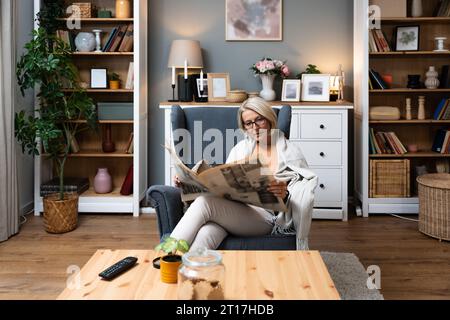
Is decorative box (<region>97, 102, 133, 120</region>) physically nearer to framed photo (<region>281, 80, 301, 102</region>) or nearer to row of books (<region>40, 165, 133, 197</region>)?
row of books (<region>40, 165, 133, 197</region>)

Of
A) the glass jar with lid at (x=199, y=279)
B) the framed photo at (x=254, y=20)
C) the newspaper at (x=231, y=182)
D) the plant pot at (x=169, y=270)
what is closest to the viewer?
the glass jar with lid at (x=199, y=279)

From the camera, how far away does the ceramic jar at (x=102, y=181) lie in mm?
4574

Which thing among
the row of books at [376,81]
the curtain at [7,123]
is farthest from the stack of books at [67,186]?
the row of books at [376,81]

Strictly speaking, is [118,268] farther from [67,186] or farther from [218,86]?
[218,86]

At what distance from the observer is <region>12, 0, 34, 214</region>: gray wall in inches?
169

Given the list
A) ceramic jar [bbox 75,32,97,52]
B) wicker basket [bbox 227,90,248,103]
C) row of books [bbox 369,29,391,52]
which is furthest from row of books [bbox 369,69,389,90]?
ceramic jar [bbox 75,32,97,52]

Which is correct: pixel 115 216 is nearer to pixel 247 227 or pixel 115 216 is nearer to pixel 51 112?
pixel 51 112

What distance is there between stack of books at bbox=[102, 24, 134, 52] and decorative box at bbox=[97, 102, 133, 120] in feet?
1.47

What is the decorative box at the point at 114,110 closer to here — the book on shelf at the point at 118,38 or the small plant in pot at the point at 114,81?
the small plant in pot at the point at 114,81

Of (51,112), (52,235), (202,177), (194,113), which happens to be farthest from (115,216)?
(202,177)

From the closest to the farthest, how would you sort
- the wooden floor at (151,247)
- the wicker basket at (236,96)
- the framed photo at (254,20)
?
the wooden floor at (151,247), the wicker basket at (236,96), the framed photo at (254,20)

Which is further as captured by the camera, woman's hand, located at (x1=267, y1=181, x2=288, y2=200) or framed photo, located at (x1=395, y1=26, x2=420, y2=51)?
framed photo, located at (x1=395, y1=26, x2=420, y2=51)

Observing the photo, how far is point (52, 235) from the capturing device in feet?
12.7

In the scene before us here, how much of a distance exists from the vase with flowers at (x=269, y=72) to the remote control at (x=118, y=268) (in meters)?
2.79
